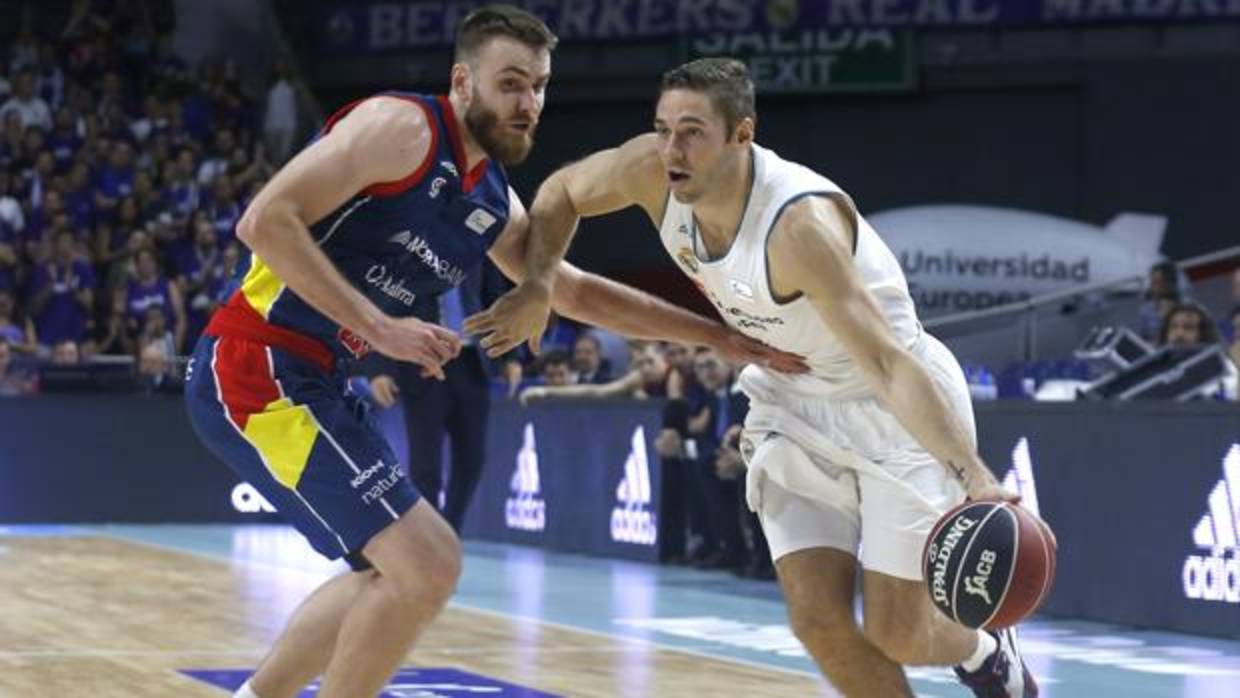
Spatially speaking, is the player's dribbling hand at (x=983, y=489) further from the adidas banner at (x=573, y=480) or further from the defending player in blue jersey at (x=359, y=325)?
the adidas banner at (x=573, y=480)

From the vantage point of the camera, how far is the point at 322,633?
5.82 metres

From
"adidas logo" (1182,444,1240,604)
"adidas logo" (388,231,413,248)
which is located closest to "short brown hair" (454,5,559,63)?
"adidas logo" (388,231,413,248)

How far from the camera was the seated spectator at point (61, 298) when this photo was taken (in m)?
19.2

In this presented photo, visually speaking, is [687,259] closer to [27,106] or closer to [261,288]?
[261,288]

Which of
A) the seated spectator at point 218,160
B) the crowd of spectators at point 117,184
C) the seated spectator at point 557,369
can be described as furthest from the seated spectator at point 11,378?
the seated spectator at point 218,160

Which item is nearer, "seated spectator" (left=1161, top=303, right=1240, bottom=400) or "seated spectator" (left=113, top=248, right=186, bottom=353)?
"seated spectator" (left=1161, top=303, right=1240, bottom=400)

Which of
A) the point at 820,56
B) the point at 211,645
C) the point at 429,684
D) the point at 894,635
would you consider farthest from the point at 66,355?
the point at 894,635

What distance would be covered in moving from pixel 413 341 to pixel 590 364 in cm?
1053

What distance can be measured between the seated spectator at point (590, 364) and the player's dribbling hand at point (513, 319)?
956 cm

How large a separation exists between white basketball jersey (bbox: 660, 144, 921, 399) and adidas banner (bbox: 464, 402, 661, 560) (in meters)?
7.59

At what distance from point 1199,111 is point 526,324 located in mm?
19362

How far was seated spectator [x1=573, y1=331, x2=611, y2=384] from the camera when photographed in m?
15.7

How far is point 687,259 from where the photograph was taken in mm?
6020

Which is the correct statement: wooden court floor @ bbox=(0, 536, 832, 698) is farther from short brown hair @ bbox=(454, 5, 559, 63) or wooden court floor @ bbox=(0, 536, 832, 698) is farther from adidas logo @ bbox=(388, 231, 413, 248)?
short brown hair @ bbox=(454, 5, 559, 63)
